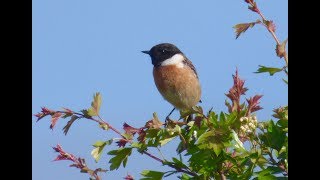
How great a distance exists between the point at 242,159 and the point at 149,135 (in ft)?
1.47

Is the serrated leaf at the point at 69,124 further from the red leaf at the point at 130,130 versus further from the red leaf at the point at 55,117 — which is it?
the red leaf at the point at 130,130

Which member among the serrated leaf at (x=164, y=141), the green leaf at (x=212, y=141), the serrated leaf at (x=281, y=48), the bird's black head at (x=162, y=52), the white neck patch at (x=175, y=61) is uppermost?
the serrated leaf at (x=281, y=48)

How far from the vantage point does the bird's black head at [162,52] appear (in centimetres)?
553

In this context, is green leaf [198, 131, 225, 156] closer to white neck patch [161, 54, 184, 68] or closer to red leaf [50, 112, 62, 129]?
red leaf [50, 112, 62, 129]

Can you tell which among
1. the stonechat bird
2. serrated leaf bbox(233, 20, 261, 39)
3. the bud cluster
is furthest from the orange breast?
the bud cluster

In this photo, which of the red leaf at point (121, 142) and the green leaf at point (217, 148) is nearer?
the green leaf at point (217, 148)

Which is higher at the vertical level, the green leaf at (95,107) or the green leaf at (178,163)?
the green leaf at (95,107)

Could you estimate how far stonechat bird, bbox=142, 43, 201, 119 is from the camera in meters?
5.13

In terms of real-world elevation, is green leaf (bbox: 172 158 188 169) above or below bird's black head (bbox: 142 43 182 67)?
below

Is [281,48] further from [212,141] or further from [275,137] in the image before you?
[212,141]

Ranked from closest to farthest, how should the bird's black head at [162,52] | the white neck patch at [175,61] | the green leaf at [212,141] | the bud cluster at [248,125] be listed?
the green leaf at [212,141]
the bud cluster at [248,125]
the white neck patch at [175,61]
the bird's black head at [162,52]

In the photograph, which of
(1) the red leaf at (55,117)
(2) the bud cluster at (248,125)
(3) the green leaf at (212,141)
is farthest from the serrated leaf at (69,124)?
(2) the bud cluster at (248,125)
